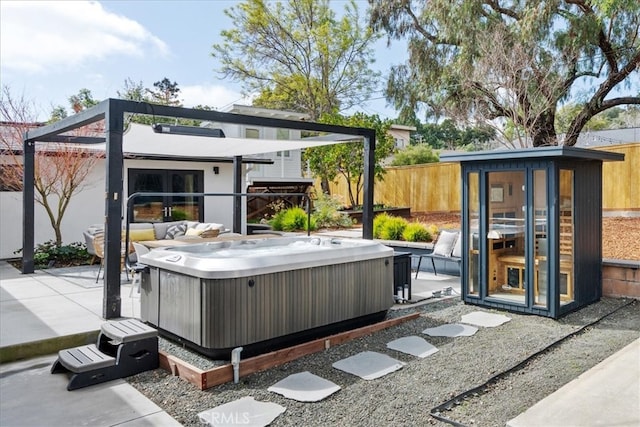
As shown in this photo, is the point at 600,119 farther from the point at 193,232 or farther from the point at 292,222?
the point at 193,232

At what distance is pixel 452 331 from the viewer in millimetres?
4703

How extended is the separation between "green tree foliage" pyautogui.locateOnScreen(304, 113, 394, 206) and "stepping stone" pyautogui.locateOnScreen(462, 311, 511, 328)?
11.0 m

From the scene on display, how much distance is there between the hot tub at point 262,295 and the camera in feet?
12.1

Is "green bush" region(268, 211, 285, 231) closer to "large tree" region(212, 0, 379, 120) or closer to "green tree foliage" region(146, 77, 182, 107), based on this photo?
"large tree" region(212, 0, 379, 120)

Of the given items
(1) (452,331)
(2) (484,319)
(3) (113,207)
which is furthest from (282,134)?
(1) (452,331)

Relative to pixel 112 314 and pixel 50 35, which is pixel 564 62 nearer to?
pixel 112 314

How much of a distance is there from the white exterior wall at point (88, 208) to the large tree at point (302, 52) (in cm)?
956

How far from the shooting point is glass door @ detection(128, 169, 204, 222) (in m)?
10.3

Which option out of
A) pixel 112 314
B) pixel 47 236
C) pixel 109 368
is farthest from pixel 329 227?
Result: pixel 109 368

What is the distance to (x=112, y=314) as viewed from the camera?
474cm

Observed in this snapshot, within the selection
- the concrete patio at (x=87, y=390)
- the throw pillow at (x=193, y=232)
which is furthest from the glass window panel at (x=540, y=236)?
the throw pillow at (x=193, y=232)

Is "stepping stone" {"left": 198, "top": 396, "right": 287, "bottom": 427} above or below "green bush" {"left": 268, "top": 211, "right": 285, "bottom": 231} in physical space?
below

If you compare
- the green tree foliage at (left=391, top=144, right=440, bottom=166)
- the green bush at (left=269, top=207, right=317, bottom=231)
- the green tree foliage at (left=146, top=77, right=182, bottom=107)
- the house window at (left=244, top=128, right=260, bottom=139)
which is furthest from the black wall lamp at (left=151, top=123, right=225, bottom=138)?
the green tree foliage at (left=146, top=77, right=182, bottom=107)

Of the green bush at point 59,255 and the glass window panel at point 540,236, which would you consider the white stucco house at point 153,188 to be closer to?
the green bush at point 59,255
